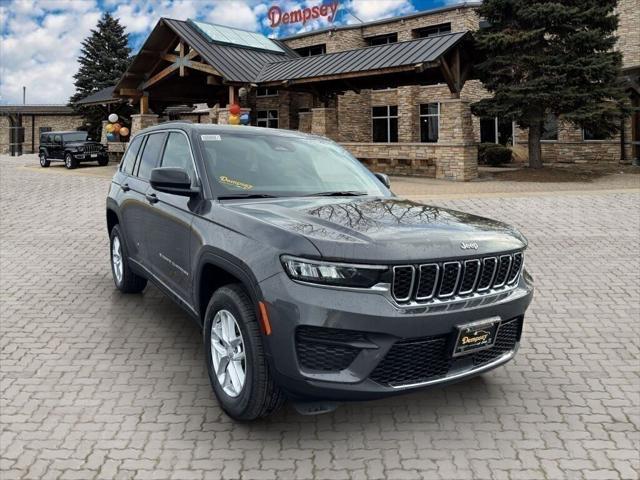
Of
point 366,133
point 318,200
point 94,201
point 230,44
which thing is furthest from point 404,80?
point 318,200

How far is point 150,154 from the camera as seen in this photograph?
5801 mm

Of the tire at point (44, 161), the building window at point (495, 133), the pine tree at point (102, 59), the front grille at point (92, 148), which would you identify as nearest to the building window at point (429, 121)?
the building window at point (495, 133)

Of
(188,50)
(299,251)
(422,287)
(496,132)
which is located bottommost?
(422,287)

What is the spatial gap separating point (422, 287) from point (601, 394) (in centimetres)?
192

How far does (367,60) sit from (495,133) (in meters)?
12.2

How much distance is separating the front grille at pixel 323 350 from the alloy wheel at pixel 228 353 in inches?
19.9

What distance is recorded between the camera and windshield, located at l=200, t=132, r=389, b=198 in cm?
448

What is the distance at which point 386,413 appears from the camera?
3.99 m

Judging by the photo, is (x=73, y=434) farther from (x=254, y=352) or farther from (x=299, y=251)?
(x=299, y=251)

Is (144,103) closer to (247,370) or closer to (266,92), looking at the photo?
(266,92)

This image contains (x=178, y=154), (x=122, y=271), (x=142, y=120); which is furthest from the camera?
(x=142, y=120)

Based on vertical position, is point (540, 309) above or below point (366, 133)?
below

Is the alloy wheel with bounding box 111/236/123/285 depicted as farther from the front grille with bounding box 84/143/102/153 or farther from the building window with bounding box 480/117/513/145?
the building window with bounding box 480/117/513/145

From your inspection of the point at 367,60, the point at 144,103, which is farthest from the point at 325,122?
the point at 144,103
